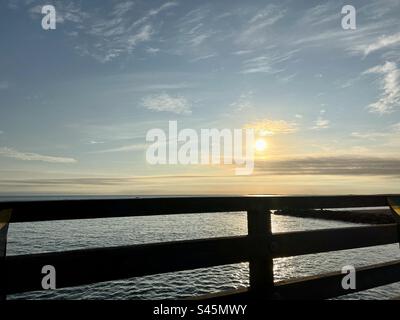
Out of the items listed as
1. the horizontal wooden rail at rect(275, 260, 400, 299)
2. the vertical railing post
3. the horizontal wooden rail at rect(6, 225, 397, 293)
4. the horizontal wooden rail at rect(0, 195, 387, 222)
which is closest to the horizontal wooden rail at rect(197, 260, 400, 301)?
the horizontal wooden rail at rect(275, 260, 400, 299)

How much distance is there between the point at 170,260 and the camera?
3.42 metres

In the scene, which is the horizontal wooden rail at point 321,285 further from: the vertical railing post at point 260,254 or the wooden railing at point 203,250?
the vertical railing post at point 260,254

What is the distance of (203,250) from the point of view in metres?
3.62

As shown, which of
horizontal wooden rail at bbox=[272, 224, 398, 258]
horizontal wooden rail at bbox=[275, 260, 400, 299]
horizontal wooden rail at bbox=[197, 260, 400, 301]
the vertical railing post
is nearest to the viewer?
horizontal wooden rail at bbox=[197, 260, 400, 301]

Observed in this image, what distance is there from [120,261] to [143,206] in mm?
533

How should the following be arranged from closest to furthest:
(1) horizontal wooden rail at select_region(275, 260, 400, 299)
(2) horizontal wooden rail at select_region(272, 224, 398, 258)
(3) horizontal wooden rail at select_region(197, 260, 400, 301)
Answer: (3) horizontal wooden rail at select_region(197, 260, 400, 301)
(1) horizontal wooden rail at select_region(275, 260, 400, 299)
(2) horizontal wooden rail at select_region(272, 224, 398, 258)

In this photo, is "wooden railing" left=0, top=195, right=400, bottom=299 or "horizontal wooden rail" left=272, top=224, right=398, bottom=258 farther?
"horizontal wooden rail" left=272, top=224, right=398, bottom=258

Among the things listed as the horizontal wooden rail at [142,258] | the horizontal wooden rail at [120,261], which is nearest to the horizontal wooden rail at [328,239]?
the horizontal wooden rail at [142,258]

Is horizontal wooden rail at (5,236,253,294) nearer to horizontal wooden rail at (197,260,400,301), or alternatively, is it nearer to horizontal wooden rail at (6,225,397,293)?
horizontal wooden rail at (6,225,397,293)

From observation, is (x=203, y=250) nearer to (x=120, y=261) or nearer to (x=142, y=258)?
(x=142, y=258)

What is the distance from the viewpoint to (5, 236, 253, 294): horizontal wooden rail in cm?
283

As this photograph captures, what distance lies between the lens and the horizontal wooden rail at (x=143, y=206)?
2.89m

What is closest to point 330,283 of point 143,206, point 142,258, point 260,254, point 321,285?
point 321,285
